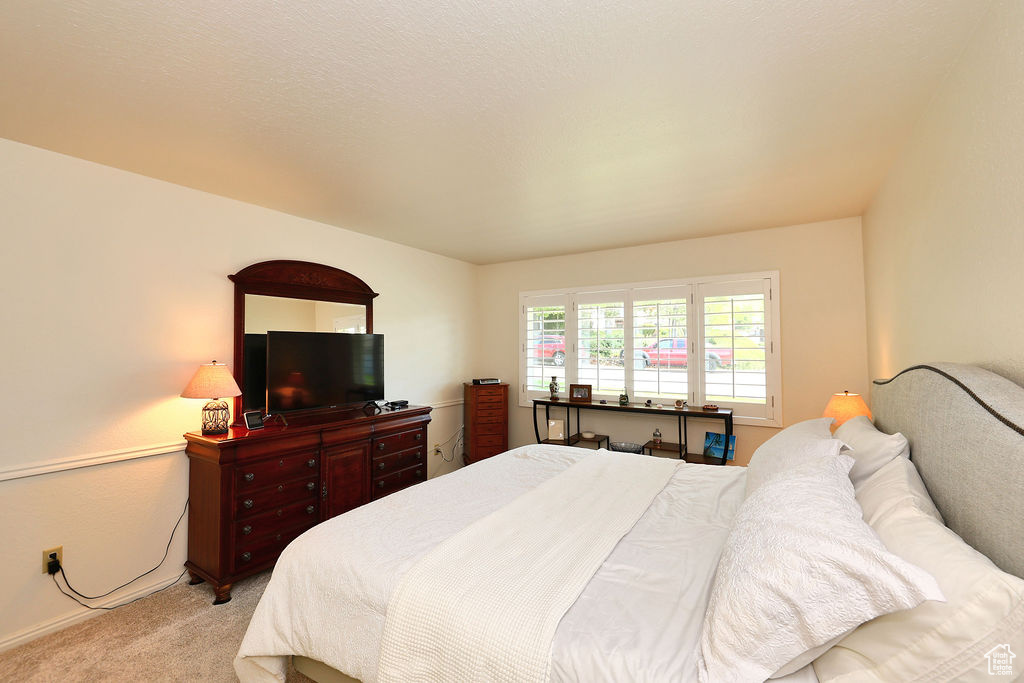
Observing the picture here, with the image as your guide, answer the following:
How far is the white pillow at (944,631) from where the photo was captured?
79 cm

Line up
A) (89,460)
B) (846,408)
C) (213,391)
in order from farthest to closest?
(846,408), (213,391), (89,460)

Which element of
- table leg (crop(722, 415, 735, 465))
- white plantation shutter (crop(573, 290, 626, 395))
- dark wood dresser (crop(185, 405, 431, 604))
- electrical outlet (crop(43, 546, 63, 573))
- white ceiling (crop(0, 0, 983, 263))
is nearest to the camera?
white ceiling (crop(0, 0, 983, 263))

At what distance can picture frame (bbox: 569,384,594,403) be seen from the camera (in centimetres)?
455

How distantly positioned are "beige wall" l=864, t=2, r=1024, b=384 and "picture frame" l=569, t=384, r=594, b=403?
2.59 metres

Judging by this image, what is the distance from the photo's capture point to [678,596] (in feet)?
4.09

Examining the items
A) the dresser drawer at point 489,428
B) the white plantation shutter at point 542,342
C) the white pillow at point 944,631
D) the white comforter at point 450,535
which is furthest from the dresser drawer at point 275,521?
the white pillow at point 944,631

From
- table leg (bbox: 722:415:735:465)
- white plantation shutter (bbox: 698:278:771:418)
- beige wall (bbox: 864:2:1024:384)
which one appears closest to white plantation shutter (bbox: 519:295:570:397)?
white plantation shutter (bbox: 698:278:771:418)

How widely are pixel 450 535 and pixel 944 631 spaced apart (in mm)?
1369

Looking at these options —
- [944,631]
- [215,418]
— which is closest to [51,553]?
[215,418]

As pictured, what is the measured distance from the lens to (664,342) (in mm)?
4277

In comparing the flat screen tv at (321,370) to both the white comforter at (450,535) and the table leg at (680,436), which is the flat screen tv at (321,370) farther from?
the table leg at (680,436)

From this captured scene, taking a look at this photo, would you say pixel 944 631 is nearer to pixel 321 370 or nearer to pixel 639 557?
pixel 639 557

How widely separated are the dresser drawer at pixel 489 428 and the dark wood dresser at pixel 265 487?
1.58 m

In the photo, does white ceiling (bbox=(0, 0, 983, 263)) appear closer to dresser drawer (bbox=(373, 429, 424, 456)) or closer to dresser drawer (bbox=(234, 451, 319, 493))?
dresser drawer (bbox=(234, 451, 319, 493))
